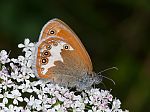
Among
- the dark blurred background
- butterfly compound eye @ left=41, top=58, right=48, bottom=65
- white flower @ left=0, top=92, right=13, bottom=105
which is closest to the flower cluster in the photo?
white flower @ left=0, top=92, right=13, bottom=105

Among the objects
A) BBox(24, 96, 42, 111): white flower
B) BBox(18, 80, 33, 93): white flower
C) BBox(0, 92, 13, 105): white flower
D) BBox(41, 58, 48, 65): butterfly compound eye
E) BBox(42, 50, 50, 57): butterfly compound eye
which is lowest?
BBox(24, 96, 42, 111): white flower

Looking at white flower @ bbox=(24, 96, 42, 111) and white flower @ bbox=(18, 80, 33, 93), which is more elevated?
white flower @ bbox=(18, 80, 33, 93)

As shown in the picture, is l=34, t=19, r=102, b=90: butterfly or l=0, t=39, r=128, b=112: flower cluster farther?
l=34, t=19, r=102, b=90: butterfly

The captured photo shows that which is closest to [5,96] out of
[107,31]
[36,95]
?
[36,95]

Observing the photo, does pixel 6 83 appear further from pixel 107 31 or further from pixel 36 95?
pixel 107 31

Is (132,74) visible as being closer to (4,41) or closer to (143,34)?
(143,34)

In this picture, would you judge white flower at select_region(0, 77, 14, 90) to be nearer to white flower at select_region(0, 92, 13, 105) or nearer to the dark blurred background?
white flower at select_region(0, 92, 13, 105)

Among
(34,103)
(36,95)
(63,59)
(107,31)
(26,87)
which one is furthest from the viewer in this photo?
(107,31)
